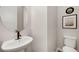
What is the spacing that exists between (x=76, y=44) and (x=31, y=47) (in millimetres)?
601

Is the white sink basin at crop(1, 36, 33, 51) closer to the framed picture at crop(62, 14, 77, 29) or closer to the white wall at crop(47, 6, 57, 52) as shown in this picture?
the white wall at crop(47, 6, 57, 52)

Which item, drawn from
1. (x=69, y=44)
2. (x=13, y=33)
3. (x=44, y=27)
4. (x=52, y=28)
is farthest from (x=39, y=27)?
(x=69, y=44)

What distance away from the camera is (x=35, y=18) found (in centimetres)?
118

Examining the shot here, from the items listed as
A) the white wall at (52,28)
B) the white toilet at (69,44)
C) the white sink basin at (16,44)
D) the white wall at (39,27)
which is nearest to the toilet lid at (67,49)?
the white toilet at (69,44)

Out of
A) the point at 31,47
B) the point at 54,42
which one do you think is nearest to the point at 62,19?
the point at 54,42

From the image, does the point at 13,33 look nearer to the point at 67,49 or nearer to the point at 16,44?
the point at 16,44

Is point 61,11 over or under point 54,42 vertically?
over

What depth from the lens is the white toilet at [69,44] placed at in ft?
3.70

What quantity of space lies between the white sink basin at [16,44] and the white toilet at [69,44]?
0.47 m

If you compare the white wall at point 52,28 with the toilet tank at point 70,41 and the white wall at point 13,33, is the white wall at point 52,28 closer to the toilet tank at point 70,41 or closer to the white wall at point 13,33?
the toilet tank at point 70,41

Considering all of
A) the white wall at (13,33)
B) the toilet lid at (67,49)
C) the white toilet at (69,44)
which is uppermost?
the white wall at (13,33)

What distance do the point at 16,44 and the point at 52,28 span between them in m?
0.54

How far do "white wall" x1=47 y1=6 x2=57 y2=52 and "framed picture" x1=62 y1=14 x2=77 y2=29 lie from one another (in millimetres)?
120
